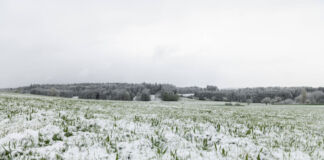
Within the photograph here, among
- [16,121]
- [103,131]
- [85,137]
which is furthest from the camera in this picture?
[16,121]

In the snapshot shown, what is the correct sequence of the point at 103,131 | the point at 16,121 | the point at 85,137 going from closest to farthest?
the point at 85,137 → the point at 103,131 → the point at 16,121

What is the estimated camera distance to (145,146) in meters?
4.58

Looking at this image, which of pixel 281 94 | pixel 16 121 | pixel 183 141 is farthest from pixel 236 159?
pixel 281 94

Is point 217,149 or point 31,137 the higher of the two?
point 31,137

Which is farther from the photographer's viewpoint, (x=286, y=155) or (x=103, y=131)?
(x=103, y=131)

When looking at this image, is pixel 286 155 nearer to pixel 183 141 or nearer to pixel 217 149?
pixel 217 149

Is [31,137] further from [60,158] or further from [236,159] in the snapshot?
[236,159]

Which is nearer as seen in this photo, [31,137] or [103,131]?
[31,137]

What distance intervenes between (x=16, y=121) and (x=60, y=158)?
4070mm

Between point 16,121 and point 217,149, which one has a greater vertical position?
point 16,121

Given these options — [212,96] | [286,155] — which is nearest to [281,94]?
[212,96]

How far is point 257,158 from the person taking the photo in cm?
420

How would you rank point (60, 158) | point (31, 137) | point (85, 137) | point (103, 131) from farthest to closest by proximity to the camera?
point (103, 131)
point (85, 137)
point (31, 137)
point (60, 158)

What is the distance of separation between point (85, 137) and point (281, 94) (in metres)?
117
